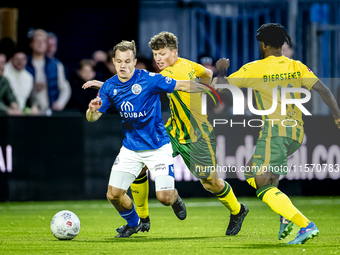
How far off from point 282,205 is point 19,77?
19.0 ft

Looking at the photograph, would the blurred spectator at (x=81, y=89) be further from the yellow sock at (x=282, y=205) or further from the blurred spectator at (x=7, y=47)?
the yellow sock at (x=282, y=205)

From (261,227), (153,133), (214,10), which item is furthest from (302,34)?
(153,133)

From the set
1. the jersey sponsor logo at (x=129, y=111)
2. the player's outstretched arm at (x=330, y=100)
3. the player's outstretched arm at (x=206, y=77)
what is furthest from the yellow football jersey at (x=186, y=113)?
the player's outstretched arm at (x=330, y=100)

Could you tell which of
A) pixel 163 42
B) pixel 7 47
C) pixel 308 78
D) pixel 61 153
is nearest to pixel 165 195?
pixel 163 42

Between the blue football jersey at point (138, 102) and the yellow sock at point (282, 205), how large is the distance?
1.20 metres

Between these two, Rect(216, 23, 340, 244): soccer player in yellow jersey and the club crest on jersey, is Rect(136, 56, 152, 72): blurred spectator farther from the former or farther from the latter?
Rect(216, 23, 340, 244): soccer player in yellow jersey

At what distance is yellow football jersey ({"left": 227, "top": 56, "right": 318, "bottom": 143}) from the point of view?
5.94 meters

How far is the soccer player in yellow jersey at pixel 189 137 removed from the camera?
6.81 meters

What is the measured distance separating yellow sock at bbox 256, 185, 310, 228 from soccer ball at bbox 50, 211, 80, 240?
1836 millimetres

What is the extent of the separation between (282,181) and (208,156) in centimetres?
374

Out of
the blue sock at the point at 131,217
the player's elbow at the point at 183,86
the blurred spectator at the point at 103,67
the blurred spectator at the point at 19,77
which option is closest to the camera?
the player's elbow at the point at 183,86

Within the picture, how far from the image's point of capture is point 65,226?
614 centimetres

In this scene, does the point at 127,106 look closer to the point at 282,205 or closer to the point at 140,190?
the point at 140,190

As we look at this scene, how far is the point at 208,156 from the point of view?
699cm
